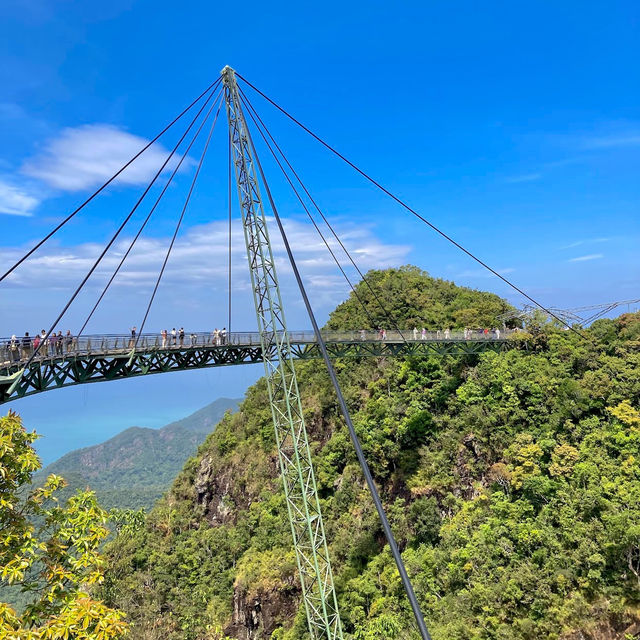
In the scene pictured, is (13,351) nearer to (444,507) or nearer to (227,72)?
(227,72)

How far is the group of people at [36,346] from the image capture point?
14.8m

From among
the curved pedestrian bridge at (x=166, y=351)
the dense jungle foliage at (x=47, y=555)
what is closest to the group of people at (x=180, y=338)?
the curved pedestrian bridge at (x=166, y=351)

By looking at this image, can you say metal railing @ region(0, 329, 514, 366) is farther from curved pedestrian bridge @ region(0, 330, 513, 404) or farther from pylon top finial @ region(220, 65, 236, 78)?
pylon top finial @ region(220, 65, 236, 78)

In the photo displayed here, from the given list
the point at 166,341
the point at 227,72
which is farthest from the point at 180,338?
the point at 227,72

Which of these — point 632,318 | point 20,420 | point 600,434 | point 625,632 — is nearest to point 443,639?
Result: point 625,632

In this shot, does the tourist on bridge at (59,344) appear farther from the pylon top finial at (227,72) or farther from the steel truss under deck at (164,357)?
the pylon top finial at (227,72)

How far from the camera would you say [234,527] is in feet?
126

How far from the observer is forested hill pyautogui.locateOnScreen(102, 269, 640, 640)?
58.3ft

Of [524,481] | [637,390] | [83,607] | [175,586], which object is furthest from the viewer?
[175,586]

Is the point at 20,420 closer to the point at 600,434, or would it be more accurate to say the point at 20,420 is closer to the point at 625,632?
the point at 625,632

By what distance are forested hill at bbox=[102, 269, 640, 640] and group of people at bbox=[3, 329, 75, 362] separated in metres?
18.8

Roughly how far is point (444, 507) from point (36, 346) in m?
22.5

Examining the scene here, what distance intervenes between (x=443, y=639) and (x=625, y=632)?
6501mm

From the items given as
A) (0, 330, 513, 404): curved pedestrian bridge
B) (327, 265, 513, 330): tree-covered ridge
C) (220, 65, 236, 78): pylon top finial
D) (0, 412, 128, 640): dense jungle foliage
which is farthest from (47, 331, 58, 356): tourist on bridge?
(327, 265, 513, 330): tree-covered ridge
